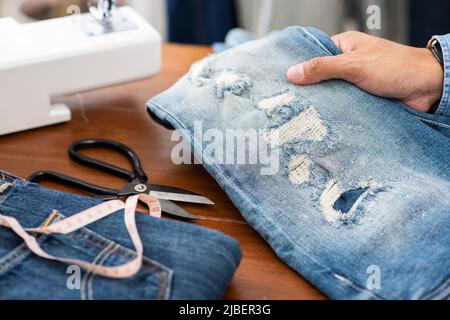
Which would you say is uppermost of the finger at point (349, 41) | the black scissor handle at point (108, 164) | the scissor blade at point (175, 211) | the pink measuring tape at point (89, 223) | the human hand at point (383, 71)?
the finger at point (349, 41)

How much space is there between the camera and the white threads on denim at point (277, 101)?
73 centimetres

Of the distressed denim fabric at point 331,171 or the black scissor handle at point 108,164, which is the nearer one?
the distressed denim fabric at point 331,171

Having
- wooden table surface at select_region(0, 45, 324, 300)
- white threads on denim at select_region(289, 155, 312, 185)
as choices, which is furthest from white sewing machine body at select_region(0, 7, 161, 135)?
white threads on denim at select_region(289, 155, 312, 185)

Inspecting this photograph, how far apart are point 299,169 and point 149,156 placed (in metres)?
0.21

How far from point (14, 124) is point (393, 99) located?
0.48 metres

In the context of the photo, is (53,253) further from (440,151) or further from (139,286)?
(440,151)

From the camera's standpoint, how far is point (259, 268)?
2.14ft

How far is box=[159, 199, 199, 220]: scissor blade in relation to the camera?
2.28ft

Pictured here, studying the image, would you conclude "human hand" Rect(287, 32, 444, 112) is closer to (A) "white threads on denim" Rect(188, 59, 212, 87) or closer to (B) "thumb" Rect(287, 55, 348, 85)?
(B) "thumb" Rect(287, 55, 348, 85)

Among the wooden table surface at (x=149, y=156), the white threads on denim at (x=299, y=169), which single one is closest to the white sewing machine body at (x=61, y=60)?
the wooden table surface at (x=149, y=156)

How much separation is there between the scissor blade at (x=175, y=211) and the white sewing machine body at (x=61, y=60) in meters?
0.24

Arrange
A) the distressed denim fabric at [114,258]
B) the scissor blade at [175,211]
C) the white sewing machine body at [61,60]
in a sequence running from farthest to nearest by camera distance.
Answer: the white sewing machine body at [61,60] → the scissor blade at [175,211] → the distressed denim fabric at [114,258]

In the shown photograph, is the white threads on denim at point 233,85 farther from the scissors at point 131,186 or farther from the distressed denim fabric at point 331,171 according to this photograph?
the scissors at point 131,186

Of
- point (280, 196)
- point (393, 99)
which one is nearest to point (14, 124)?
point (280, 196)
